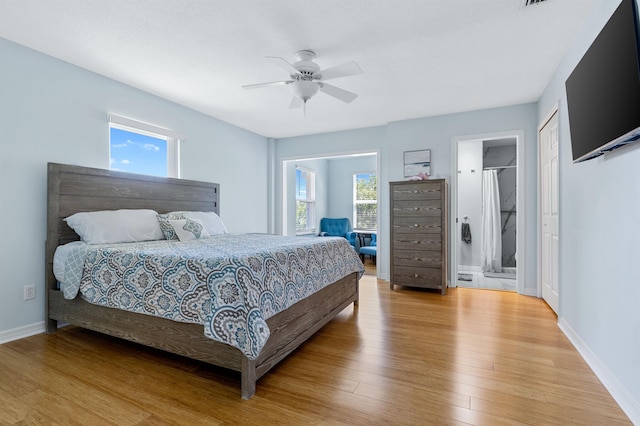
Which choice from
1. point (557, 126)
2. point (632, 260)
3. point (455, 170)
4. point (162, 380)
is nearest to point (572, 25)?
point (557, 126)

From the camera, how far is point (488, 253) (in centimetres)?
564

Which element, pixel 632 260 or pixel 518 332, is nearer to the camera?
pixel 632 260

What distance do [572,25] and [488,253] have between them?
13.3 feet

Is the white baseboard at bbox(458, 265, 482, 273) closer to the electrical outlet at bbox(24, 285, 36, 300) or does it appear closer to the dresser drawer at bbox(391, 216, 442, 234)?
the dresser drawer at bbox(391, 216, 442, 234)

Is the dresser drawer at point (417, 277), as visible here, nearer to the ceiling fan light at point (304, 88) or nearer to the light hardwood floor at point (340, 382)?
the light hardwood floor at point (340, 382)

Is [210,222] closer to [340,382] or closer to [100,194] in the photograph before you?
[100,194]

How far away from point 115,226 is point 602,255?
3.81 meters

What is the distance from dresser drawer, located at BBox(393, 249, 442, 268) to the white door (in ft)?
3.85

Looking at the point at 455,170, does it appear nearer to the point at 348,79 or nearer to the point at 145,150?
the point at 348,79

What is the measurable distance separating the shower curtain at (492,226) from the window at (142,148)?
5.10 m

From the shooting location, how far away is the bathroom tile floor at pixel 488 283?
14.9ft

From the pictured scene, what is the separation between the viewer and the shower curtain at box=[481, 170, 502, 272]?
560cm

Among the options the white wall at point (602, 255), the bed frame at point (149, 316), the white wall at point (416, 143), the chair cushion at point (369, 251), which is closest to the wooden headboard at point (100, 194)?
the bed frame at point (149, 316)

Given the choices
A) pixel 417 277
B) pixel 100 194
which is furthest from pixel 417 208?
pixel 100 194
